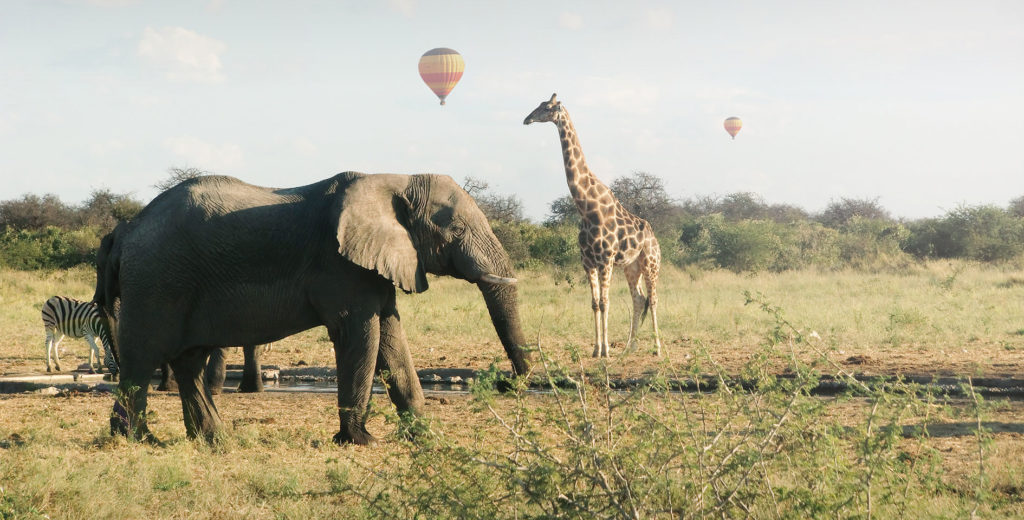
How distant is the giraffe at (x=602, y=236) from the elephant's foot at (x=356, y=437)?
19.0ft

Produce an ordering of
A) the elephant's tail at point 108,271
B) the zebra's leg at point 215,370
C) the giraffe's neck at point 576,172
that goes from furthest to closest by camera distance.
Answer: the giraffe's neck at point 576,172, the zebra's leg at point 215,370, the elephant's tail at point 108,271

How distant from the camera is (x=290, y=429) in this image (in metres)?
8.21

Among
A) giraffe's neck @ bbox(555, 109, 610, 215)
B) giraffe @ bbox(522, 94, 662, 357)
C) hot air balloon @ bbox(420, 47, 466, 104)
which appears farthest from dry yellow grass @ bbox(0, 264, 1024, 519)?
hot air balloon @ bbox(420, 47, 466, 104)

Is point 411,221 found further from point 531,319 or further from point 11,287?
point 11,287

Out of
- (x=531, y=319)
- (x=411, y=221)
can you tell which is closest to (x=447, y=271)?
(x=411, y=221)

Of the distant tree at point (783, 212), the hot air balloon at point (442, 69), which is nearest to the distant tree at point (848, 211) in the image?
the distant tree at point (783, 212)

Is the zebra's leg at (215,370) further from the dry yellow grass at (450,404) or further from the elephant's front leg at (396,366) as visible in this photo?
the elephant's front leg at (396,366)

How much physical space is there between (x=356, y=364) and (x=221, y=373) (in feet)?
11.4

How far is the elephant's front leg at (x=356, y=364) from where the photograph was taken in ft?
24.1

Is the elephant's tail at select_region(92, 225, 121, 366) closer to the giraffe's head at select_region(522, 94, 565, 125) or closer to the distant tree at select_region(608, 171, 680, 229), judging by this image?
the giraffe's head at select_region(522, 94, 565, 125)

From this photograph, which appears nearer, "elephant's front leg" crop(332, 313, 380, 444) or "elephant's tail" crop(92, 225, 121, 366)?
"elephant's front leg" crop(332, 313, 380, 444)

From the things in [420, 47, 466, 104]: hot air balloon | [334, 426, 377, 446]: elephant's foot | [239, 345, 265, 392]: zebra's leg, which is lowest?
[334, 426, 377, 446]: elephant's foot

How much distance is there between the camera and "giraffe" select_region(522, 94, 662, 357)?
44.9 ft

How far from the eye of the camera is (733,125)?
44.8 meters
